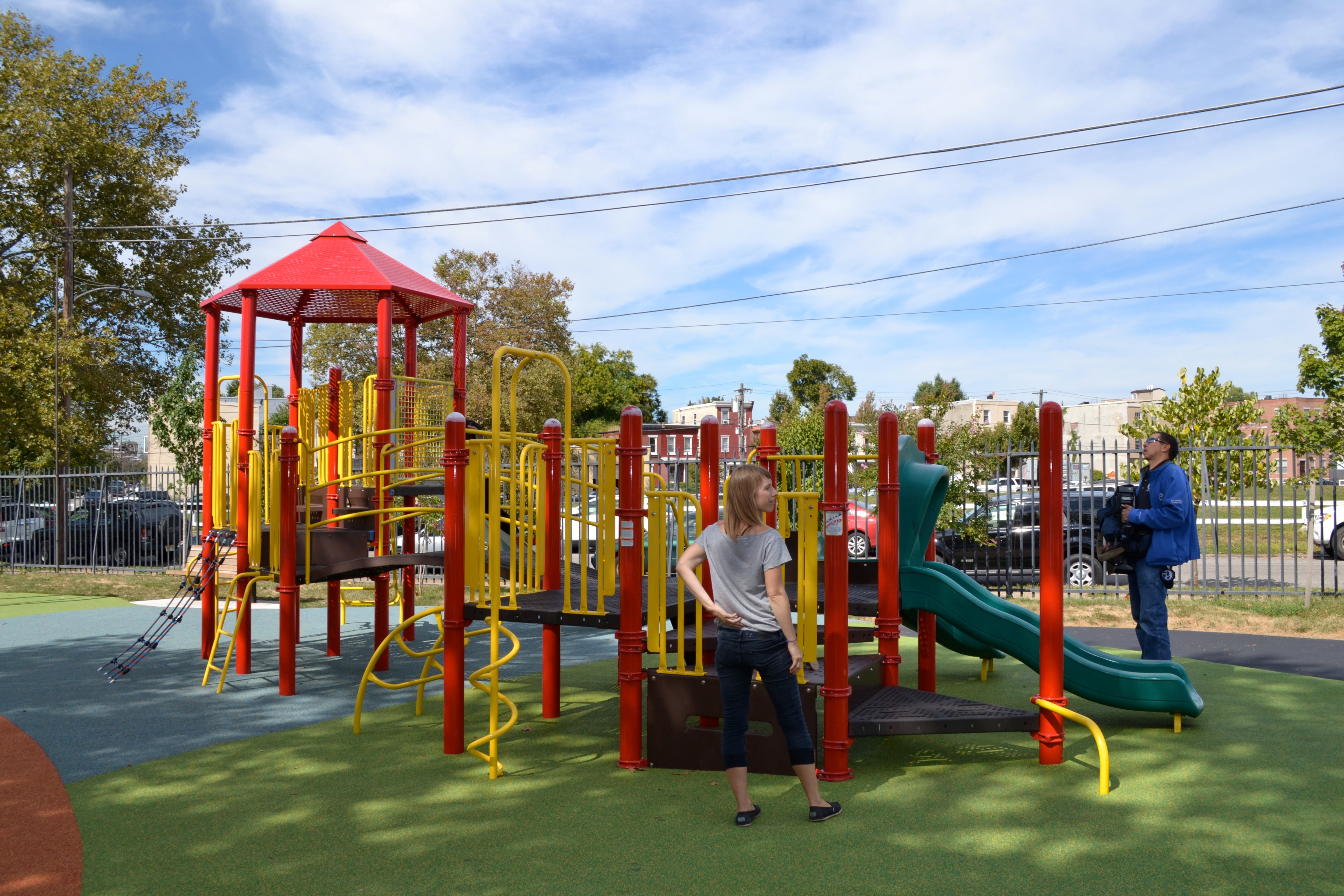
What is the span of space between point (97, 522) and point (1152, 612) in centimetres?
2009

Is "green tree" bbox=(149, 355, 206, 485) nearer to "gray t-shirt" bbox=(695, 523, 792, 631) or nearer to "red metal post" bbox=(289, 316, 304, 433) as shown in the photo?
"red metal post" bbox=(289, 316, 304, 433)

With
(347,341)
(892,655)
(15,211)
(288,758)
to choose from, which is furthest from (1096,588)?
(347,341)

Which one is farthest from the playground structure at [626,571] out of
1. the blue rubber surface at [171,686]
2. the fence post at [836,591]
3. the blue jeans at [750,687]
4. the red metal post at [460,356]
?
the blue jeans at [750,687]

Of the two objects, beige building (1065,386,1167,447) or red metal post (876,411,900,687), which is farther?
beige building (1065,386,1167,447)

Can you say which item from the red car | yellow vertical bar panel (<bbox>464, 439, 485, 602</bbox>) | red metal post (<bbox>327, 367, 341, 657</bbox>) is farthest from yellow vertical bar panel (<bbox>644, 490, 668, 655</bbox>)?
the red car

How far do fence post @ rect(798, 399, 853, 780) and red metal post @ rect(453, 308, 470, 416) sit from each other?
5.10 m

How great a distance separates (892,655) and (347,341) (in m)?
36.9

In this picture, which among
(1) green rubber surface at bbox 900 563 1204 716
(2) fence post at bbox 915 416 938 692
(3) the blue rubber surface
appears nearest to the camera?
(1) green rubber surface at bbox 900 563 1204 716

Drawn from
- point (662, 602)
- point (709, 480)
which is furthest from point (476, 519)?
point (709, 480)

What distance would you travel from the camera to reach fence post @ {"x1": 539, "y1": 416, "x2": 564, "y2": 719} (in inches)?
241

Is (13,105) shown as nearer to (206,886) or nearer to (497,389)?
(497,389)

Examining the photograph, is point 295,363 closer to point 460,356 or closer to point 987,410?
point 460,356

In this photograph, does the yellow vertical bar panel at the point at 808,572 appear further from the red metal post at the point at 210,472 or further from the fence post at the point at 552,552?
the red metal post at the point at 210,472

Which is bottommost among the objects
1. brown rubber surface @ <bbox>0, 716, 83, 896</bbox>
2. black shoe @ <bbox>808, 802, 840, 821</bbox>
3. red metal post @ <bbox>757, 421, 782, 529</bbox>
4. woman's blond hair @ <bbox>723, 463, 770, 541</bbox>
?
brown rubber surface @ <bbox>0, 716, 83, 896</bbox>
